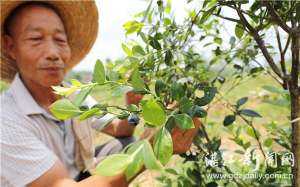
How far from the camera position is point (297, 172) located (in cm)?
92

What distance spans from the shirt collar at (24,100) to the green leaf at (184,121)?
1.21m

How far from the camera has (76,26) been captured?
2.19 meters

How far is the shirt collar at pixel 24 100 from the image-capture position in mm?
1740

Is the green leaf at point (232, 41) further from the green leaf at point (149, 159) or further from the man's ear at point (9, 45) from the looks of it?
the man's ear at point (9, 45)

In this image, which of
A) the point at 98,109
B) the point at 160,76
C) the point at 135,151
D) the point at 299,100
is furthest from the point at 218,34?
the point at 135,151

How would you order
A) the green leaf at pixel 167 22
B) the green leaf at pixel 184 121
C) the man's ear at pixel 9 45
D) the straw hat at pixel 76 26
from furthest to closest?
the straw hat at pixel 76 26 < the man's ear at pixel 9 45 < the green leaf at pixel 167 22 < the green leaf at pixel 184 121

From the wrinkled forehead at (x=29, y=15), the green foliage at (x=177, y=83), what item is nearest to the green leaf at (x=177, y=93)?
the green foliage at (x=177, y=83)

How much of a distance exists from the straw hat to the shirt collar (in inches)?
12.0

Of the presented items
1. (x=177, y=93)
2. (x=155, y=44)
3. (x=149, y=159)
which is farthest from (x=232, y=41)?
(x=149, y=159)

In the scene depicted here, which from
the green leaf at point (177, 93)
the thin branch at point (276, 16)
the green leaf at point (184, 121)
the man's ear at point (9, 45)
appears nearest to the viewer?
the green leaf at point (184, 121)

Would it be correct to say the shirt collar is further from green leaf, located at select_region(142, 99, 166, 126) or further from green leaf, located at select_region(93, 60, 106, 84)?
green leaf, located at select_region(142, 99, 166, 126)

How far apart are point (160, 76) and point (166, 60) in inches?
8.7

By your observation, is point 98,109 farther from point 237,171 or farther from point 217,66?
point 217,66

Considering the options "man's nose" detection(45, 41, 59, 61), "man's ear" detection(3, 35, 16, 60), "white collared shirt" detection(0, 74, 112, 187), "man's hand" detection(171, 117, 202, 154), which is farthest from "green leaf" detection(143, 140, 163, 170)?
"man's ear" detection(3, 35, 16, 60)
